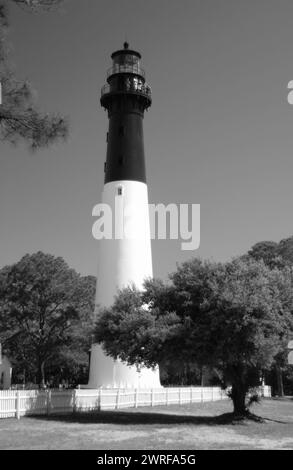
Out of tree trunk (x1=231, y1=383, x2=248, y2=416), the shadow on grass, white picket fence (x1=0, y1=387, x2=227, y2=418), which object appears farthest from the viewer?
tree trunk (x1=231, y1=383, x2=248, y2=416)

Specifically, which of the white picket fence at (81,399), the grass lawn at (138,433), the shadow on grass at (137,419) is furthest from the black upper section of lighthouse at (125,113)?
the grass lawn at (138,433)

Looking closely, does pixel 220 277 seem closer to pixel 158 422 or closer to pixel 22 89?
pixel 158 422

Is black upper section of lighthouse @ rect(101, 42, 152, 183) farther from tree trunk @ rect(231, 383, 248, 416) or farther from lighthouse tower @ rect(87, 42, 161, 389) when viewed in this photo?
tree trunk @ rect(231, 383, 248, 416)

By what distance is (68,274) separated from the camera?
4169 centimetres

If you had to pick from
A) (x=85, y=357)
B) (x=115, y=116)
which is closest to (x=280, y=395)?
(x=85, y=357)

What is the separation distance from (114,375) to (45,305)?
862 centimetres

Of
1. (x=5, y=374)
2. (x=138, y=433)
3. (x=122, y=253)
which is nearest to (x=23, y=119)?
(x=138, y=433)

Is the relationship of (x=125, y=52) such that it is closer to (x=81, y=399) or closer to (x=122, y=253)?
(x=122, y=253)

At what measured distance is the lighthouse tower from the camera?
35.7 metres

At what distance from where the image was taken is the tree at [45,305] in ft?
133

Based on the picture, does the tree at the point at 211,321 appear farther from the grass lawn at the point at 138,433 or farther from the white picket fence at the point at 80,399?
the white picket fence at the point at 80,399

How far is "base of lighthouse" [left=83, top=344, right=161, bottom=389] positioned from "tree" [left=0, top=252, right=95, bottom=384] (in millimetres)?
4299

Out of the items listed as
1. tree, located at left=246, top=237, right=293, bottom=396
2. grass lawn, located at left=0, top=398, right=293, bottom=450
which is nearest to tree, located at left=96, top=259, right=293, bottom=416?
grass lawn, located at left=0, top=398, right=293, bottom=450

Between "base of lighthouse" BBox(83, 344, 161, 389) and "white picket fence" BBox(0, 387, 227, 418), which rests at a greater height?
"base of lighthouse" BBox(83, 344, 161, 389)
